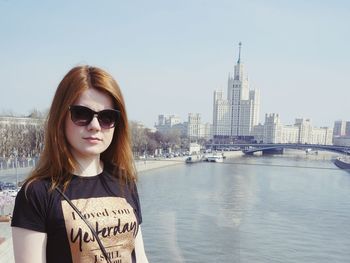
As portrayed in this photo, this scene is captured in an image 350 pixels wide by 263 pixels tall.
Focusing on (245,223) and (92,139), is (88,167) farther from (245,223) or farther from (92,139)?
(245,223)

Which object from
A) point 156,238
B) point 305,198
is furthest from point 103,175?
point 305,198

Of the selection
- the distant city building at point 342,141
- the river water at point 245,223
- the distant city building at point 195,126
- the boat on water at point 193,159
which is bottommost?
the boat on water at point 193,159

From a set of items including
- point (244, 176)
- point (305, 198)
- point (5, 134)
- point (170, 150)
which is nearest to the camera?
point (305, 198)

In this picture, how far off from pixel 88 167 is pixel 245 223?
622 cm

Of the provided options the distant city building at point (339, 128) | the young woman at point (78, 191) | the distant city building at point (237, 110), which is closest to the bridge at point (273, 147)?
the distant city building at point (237, 110)

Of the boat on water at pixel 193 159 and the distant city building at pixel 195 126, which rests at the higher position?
the distant city building at pixel 195 126

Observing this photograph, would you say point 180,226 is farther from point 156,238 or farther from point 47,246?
point 47,246

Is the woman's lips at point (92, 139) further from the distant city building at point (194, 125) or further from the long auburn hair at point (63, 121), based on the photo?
the distant city building at point (194, 125)

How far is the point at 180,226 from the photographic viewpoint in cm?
600

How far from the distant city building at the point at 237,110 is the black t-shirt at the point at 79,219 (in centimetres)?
4183

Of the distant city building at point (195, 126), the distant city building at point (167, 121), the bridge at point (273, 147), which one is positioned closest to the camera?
the bridge at point (273, 147)

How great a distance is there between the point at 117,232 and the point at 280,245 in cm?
509

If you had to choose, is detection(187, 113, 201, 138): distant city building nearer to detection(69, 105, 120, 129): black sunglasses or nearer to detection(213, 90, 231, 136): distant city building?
detection(213, 90, 231, 136): distant city building

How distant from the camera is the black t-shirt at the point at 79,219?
1.48ft
